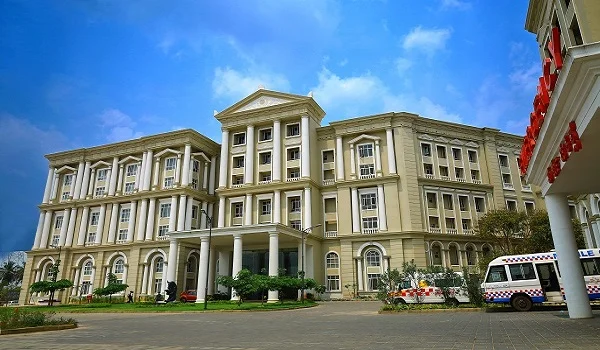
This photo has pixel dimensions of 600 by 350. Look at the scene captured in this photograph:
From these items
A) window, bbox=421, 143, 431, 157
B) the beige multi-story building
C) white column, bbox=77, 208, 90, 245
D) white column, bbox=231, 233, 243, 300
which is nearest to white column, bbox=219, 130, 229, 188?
the beige multi-story building

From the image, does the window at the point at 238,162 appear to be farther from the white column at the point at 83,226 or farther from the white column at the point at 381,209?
the white column at the point at 83,226

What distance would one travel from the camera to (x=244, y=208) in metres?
42.3

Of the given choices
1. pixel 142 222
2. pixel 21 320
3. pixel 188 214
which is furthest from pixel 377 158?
pixel 21 320

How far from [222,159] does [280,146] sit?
23.1 ft

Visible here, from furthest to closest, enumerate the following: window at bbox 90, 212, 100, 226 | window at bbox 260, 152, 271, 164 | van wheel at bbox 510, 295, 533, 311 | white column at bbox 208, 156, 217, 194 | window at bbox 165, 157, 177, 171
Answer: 1. window at bbox 90, 212, 100, 226
2. white column at bbox 208, 156, 217, 194
3. window at bbox 165, 157, 177, 171
4. window at bbox 260, 152, 271, 164
5. van wheel at bbox 510, 295, 533, 311

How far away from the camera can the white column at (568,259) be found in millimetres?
11688

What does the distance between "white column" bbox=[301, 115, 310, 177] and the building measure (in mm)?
26576

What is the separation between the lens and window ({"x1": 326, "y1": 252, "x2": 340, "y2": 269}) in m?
40.5

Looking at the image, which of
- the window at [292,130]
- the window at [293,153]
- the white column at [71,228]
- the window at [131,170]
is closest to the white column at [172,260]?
the window at [131,170]

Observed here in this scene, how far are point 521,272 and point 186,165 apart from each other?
36.7 metres

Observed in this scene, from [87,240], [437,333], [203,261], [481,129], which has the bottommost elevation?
[437,333]

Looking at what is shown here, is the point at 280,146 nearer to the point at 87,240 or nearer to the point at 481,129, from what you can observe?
the point at 481,129

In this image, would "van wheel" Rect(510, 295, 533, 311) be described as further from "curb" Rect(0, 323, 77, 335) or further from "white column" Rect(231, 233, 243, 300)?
"white column" Rect(231, 233, 243, 300)

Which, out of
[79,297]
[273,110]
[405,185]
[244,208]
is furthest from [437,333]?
[79,297]
